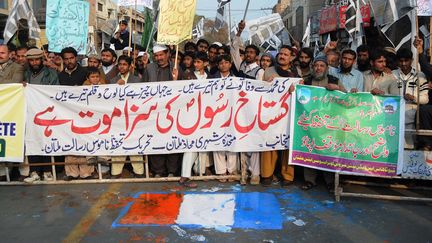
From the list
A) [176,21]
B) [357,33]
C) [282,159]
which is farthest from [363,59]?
[176,21]

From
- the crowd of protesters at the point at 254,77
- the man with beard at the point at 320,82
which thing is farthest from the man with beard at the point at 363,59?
the man with beard at the point at 320,82

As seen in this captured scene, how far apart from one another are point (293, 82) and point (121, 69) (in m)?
2.50

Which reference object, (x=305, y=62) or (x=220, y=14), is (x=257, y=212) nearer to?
(x=305, y=62)

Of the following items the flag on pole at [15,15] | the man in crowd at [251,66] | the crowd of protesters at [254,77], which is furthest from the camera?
the flag on pole at [15,15]

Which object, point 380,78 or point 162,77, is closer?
point 380,78

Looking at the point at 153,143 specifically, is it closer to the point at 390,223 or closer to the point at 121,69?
the point at 121,69

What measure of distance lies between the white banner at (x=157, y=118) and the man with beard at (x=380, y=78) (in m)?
1.21

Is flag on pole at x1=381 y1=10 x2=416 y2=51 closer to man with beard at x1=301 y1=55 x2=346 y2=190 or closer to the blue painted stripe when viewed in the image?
man with beard at x1=301 y1=55 x2=346 y2=190

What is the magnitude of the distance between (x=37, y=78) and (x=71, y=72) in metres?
0.50

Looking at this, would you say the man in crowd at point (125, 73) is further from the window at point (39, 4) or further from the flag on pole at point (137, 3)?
the window at point (39, 4)

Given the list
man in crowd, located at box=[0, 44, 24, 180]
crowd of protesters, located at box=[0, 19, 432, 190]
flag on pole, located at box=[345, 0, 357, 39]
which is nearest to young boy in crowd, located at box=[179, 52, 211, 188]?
crowd of protesters, located at box=[0, 19, 432, 190]

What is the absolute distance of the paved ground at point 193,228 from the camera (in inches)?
145

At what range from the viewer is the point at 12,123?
5.25m

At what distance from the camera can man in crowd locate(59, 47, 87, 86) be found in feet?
19.0
